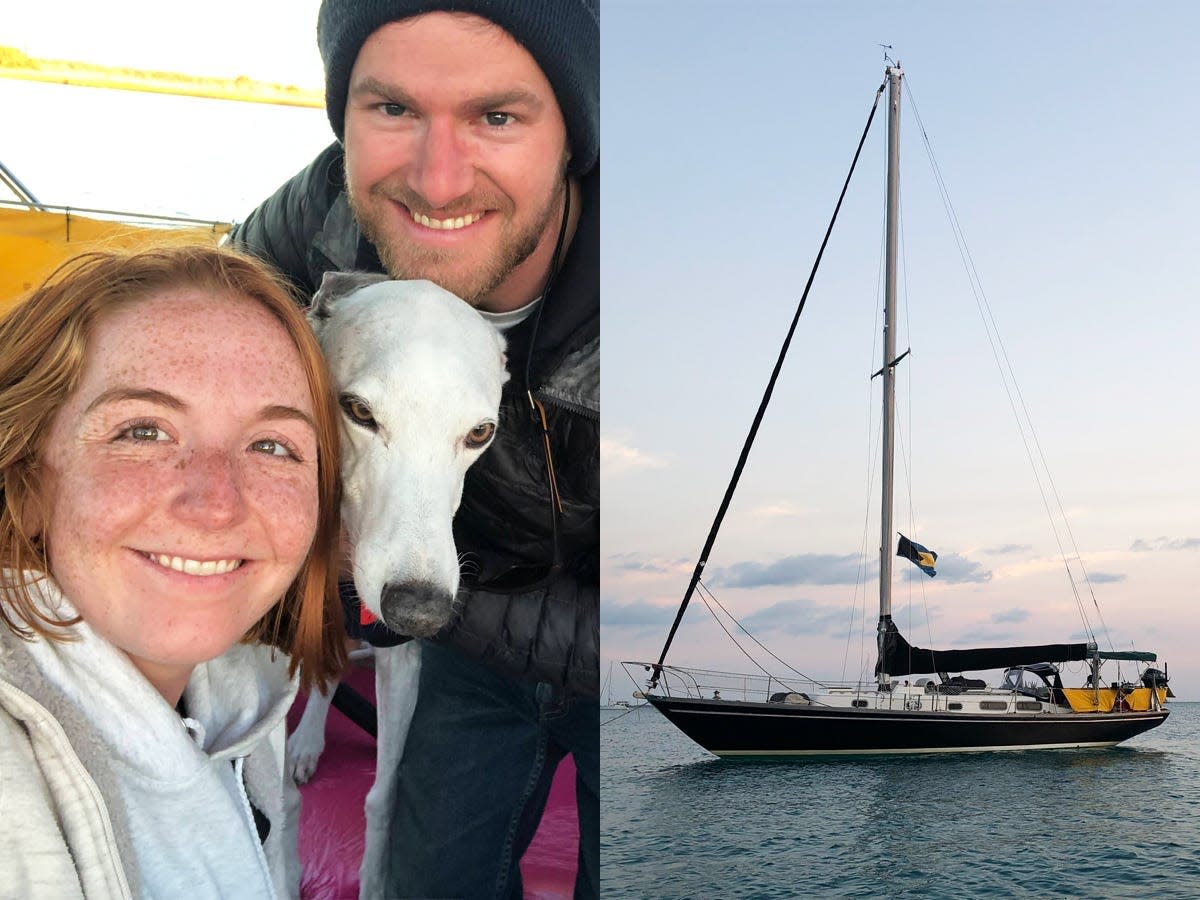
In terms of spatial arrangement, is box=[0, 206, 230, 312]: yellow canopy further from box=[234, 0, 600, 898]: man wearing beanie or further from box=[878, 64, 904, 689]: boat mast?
box=[878, 64, 904, 689]: boat mast

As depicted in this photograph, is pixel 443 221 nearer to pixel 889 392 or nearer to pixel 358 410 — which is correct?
pixel 358 410

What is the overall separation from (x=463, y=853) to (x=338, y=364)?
37.5 inches

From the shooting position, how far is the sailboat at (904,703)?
12.5m

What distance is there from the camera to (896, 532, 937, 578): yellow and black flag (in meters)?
13.5

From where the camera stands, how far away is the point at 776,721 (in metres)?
13.4

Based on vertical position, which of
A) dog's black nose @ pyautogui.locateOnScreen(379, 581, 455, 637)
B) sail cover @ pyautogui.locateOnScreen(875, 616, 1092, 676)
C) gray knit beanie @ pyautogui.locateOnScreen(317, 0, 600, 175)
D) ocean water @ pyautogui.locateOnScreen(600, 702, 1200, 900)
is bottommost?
ocean water @ pyautogui.locateOnScreen(600, 702, 1200, 900)

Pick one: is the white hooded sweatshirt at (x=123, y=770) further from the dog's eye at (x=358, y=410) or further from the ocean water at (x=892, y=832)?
the ocean water at (x=892, y=832)

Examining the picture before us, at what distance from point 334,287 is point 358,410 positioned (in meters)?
0.27

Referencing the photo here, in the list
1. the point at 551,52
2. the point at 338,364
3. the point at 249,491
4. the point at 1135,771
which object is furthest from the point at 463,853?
the point at 1135,771

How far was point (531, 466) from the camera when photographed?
2033mm

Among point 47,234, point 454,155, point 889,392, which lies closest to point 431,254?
point 454,155

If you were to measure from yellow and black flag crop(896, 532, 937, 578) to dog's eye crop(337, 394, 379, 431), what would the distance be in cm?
1236

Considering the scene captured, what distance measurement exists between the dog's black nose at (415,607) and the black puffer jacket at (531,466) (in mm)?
133

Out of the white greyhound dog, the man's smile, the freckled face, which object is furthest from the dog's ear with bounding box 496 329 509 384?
the freckled face
